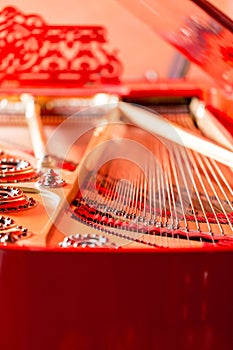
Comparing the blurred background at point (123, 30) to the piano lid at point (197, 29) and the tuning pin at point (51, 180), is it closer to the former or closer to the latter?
the piano lid at point (197, 29)

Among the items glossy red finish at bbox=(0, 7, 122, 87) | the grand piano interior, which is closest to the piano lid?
the grand piano interior

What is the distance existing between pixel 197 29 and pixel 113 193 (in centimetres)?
58

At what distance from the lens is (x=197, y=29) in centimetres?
224

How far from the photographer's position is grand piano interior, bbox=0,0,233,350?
154 centimetres
